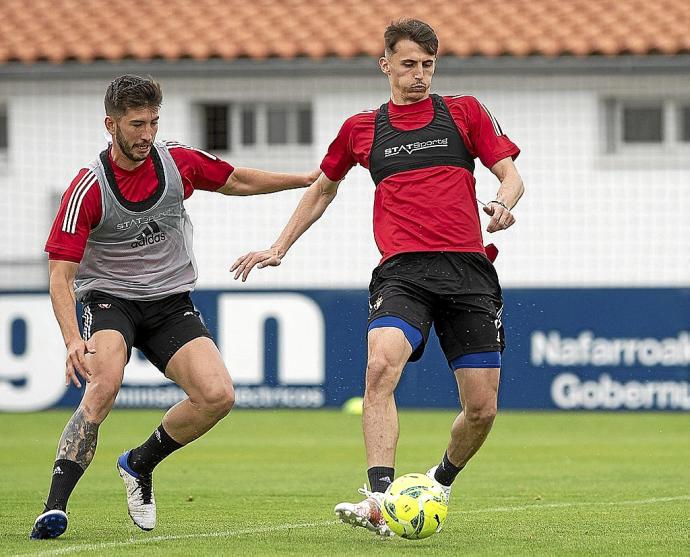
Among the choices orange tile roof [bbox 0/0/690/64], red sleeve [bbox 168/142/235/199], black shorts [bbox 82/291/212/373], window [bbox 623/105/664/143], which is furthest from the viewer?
window [bbox 623/105/664/143]

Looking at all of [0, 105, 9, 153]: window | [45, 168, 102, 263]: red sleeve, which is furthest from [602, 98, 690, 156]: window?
[45, 168, 102, 263]: red sleeve

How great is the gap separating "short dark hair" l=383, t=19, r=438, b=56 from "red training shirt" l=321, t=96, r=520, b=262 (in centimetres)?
32

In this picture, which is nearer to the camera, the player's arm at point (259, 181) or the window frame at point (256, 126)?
Result: the player's arm at point (259, 181)

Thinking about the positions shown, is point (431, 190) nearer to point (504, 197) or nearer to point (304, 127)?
point (504, 197)

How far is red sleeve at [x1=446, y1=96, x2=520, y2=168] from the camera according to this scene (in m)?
8.15

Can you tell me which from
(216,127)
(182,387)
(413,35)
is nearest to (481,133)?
(413,35)

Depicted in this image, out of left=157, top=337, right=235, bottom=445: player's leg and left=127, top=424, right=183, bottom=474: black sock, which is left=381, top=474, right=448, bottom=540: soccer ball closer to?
left=157, top=337, right=235, bottom=445: player's leg

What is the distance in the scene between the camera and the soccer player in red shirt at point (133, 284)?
25.6ft

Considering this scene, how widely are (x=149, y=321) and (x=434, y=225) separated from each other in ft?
5.07

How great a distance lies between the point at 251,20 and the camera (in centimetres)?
2156

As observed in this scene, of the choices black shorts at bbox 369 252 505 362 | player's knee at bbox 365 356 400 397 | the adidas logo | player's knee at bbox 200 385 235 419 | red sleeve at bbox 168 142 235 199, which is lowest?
player's knee at bbox 200 385 235 419

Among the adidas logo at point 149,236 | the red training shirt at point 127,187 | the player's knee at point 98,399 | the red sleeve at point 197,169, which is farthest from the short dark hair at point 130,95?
the player's knee at point 98,399

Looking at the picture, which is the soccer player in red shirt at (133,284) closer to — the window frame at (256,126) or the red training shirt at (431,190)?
the red training shirt at (431,190)

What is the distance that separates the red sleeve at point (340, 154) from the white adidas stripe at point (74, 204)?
4.25ft
